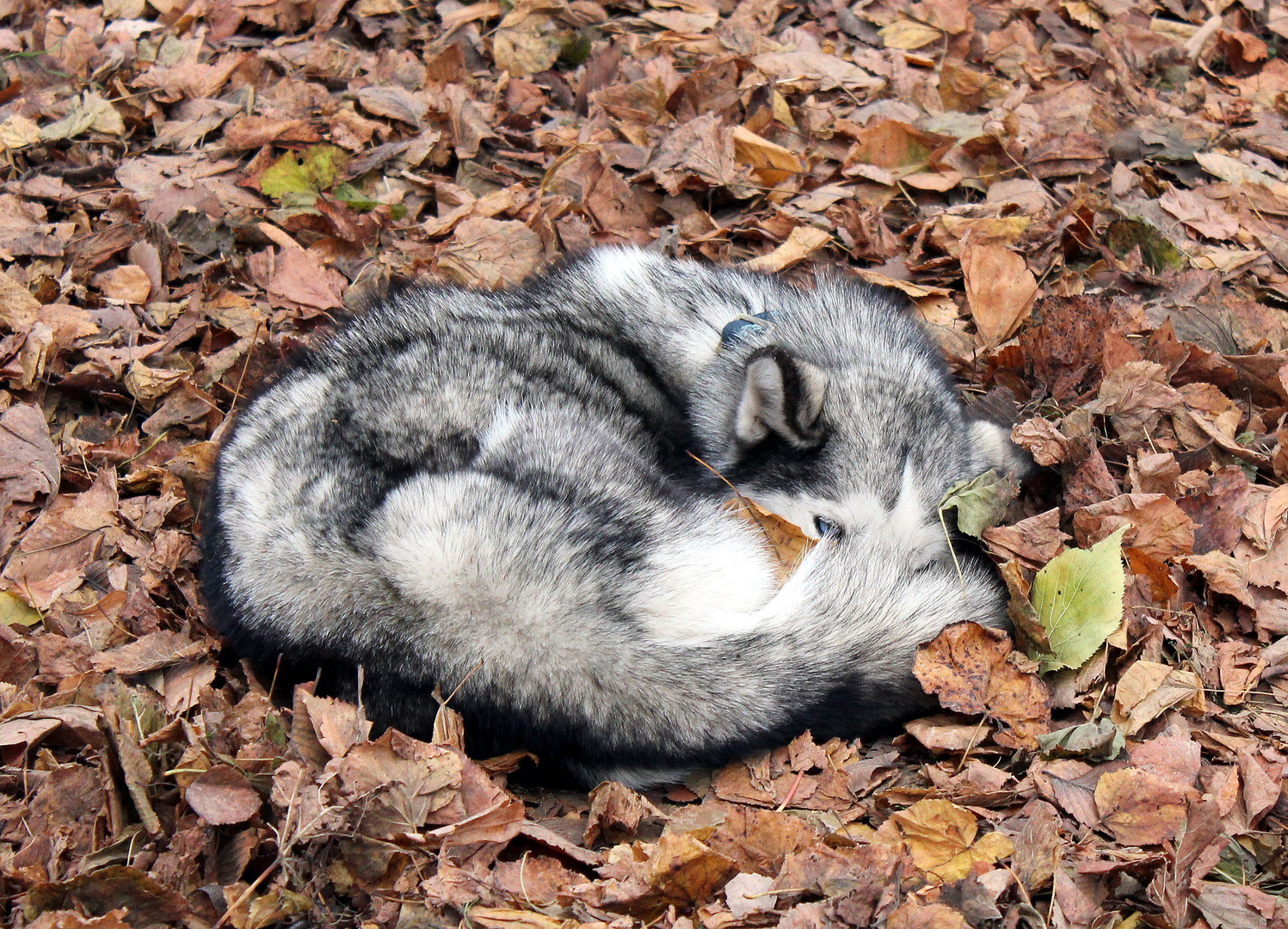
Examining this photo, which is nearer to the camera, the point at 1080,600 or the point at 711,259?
the point at 1080,600

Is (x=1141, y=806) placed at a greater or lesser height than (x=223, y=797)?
greater

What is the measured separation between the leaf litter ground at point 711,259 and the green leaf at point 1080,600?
0.02m

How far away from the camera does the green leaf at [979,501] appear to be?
3.53 metres

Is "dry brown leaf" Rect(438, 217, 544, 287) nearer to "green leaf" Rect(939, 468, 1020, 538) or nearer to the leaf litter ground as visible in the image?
the leaf litter ground

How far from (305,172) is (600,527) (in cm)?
338

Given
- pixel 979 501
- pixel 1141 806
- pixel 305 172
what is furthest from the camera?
pixel 305 172

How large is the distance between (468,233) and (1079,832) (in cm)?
383

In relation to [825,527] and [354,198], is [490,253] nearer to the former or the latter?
[354,198]

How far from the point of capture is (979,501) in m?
Answer: 3.57

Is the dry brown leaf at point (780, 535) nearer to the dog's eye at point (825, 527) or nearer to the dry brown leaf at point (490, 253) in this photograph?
the dog's eye at point (825, 527)

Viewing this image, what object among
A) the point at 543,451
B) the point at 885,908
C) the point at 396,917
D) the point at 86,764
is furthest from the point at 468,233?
the point at 885,908

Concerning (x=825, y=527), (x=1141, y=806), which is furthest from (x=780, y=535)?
→ (x=1141, y=806)

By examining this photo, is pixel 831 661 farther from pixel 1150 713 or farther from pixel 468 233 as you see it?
pixel 468 233

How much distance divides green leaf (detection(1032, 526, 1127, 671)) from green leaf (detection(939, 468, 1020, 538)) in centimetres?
27
